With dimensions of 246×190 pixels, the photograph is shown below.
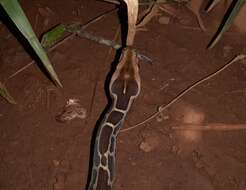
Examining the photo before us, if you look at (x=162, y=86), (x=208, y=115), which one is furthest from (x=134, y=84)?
(x=208, y=115)

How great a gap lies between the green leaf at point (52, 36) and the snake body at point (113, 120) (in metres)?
0.63

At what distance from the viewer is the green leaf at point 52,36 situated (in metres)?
2.80

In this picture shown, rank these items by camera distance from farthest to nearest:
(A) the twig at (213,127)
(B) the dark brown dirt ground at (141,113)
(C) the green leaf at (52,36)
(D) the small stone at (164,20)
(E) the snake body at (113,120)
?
(D) the small stone at (164,20)
(C) the green leaf at (52,36)
(A) the twig at (213,127)
(B) the dark brown dirt ground at (141,113)
(E) the snake body at (113,120)

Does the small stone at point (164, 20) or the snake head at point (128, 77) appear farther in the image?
the small stone at point (164, 20)

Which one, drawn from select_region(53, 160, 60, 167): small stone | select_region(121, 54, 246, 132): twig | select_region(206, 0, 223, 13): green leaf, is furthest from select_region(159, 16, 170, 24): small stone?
select_region(53, 160, 60, 167): small stone

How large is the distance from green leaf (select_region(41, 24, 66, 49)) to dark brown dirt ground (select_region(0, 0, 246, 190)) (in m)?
0.13

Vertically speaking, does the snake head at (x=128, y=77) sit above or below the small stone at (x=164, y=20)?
above

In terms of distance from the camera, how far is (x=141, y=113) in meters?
2.66

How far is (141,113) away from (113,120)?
0.99ft

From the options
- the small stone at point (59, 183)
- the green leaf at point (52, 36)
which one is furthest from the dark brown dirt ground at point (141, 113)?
the green leaf at point (52, 36)

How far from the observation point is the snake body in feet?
7.59

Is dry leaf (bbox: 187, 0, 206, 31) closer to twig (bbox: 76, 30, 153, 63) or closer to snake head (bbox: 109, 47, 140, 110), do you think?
twig (bbox: 76, 30, 153, 63)

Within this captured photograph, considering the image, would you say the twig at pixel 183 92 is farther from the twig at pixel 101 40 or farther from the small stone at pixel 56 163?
the small stone at pixel 56 163

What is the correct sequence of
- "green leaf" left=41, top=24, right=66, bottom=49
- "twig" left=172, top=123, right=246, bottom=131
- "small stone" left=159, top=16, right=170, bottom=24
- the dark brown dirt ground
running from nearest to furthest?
the dark brown dirt ground < "twig" left=172, top=123, right=246, bottom=131 < "green leaf" left=41, top=24, right=66, bottom=49 < "small stone" left=159, top=16, right=170, bottom=24
